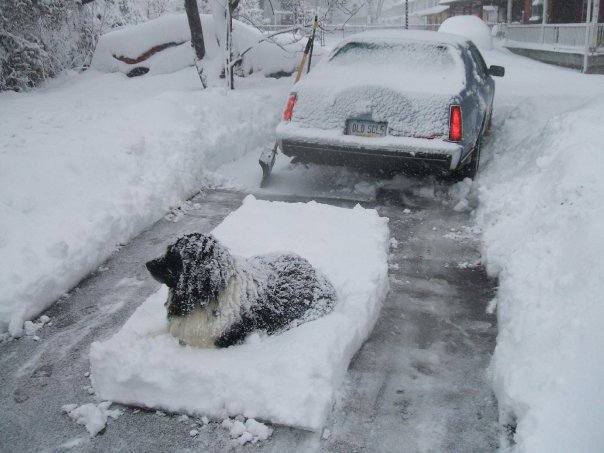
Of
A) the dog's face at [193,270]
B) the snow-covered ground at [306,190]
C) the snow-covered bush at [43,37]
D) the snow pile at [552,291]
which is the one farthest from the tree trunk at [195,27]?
the dog's face at [193,270]

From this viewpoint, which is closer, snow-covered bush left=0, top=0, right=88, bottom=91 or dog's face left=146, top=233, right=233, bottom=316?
dog's face left=146, top=233, right=233, bottom=316

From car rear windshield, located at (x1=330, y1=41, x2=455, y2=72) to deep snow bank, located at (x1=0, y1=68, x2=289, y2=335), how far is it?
2.16 meters

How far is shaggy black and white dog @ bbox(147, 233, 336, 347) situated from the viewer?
272 cm

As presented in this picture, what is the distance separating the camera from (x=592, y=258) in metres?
2.93

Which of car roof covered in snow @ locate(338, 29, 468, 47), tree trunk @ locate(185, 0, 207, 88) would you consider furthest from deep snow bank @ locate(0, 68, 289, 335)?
car roof covered in snow @ locate(338, 29, 468, 47)

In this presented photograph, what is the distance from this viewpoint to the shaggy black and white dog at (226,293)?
107 inches

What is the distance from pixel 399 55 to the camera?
623cm

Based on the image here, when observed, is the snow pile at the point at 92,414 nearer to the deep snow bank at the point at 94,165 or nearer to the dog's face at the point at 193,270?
the dog's face at the point at 193,270

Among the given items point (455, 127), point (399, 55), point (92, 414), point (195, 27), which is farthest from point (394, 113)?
point (195, 27)

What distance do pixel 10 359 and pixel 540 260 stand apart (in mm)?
3510

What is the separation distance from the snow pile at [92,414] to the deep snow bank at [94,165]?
1002 millimetres

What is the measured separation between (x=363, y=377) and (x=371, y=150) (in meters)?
3.05

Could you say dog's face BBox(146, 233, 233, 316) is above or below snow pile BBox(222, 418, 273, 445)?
above

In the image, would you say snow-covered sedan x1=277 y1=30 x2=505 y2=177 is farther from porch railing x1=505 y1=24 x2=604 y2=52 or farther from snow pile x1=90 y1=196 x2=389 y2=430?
porch railing x1=505 y1=24 x2=604 y2=52
